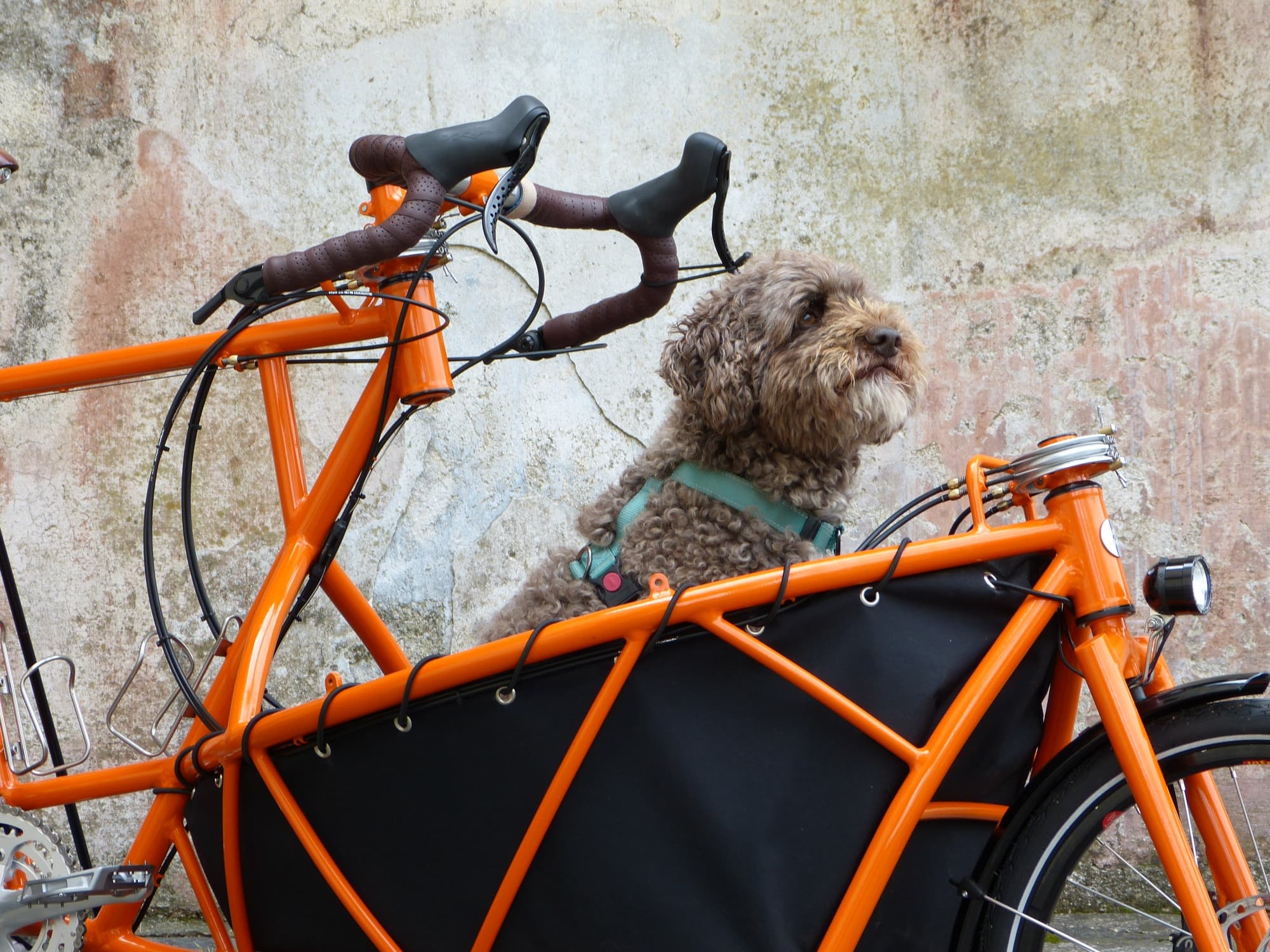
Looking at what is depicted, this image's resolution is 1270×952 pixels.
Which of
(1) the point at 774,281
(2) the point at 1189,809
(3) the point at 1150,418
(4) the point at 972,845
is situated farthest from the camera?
(3) the point at 1150,418

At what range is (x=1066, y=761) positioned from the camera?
1098 millimetres

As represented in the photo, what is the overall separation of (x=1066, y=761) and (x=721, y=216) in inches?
33.0

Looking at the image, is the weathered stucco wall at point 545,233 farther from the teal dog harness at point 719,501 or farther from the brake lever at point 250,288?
the brake lever at point 250,288

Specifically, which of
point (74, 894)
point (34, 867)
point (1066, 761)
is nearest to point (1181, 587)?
point (1066, 761)

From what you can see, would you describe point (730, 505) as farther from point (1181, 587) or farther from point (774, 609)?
point (1181, 587)

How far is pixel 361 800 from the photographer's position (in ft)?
4.21

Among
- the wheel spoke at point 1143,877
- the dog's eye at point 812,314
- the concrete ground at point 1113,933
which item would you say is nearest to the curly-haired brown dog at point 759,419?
the dog's eye at point 812,314

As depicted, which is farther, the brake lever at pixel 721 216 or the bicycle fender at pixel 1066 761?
the brake lever at pixel 721 216

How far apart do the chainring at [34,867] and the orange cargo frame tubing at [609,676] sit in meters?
0.05

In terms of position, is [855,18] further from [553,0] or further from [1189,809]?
[1189,809]

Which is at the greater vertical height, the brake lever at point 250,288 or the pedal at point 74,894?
the brake lever at point 250,288

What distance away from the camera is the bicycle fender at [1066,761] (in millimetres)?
1035

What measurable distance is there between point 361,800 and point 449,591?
1494 millimetres

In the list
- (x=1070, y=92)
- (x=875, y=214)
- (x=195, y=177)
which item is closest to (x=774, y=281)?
(x=875, y=214)
